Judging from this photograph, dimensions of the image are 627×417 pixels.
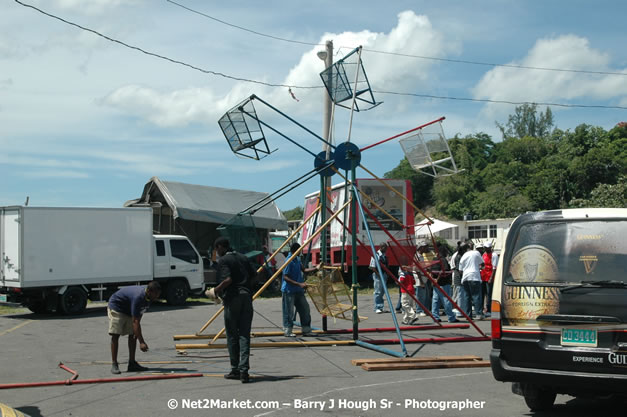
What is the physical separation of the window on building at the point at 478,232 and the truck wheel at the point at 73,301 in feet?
103

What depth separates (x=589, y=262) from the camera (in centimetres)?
630

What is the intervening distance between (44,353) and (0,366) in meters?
1.29

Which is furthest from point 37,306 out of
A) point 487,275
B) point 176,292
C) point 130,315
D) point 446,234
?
point 446,234

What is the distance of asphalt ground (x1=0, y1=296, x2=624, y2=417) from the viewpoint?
7.03 m

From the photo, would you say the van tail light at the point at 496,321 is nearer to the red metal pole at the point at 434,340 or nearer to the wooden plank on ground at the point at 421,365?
the wooden plank on ground at the point at 421,365

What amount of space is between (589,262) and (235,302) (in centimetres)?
449

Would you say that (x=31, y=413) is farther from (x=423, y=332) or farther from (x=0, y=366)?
(x=423, y=332)

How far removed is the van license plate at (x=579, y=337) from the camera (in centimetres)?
608

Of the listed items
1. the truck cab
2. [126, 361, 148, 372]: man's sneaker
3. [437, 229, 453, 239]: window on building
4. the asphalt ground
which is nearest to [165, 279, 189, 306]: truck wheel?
the truck cab

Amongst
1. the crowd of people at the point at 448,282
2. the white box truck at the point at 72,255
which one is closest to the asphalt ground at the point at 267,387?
the crowd of people at the point at 448,282

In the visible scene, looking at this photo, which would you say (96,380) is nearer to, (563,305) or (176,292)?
(563,305)

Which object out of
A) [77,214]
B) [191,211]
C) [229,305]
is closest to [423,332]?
[229,305]

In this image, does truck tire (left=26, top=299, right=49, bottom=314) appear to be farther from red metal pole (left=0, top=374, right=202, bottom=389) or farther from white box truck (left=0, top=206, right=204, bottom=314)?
red metal pole (left=0, top=374, right=202, bottom=389)

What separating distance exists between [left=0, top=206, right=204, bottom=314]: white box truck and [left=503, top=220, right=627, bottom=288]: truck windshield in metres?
14.1
